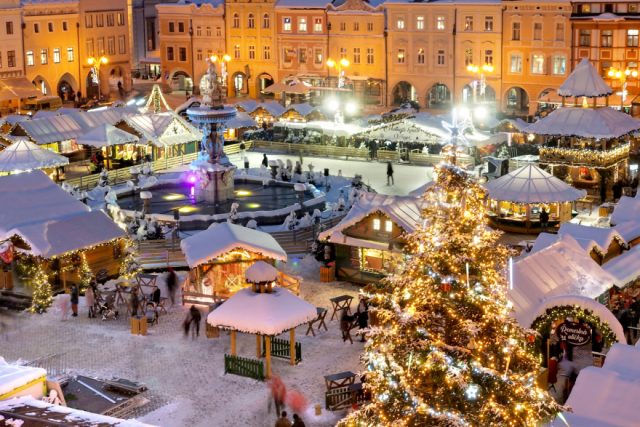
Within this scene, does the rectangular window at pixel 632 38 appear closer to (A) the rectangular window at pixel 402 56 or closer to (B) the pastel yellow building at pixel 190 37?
(A) the rectangular window at pixel 402 56

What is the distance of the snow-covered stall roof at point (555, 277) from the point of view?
2469 cm

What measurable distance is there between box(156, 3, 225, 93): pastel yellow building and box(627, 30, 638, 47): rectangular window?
1164 inches

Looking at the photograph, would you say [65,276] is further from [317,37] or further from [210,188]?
[317,37]

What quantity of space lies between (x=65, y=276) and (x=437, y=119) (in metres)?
26.4

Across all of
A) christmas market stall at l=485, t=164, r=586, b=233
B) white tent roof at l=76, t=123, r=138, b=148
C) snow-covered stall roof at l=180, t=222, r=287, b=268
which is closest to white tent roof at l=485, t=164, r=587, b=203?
christmas market stall at l=485, t=164, r=586, b=233

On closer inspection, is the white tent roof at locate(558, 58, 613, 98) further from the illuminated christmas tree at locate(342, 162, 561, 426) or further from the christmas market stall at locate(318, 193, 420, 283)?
the illuminated christmas tree at locate(342, 162, 561, 426)

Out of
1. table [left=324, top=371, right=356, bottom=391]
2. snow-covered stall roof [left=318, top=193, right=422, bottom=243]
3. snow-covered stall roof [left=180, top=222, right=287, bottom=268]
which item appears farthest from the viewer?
snow-covered stall roof [left=318, top=193, right=422, bottom=243]

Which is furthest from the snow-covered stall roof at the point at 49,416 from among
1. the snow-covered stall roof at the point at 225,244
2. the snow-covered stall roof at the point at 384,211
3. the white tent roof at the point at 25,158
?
the white tent roof at the point at 25,158

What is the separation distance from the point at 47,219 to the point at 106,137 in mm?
18818

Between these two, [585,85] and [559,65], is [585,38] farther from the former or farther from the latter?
[585,85]

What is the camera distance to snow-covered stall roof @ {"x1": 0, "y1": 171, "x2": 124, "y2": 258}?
3117 centimetres

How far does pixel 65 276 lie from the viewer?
31.4 m

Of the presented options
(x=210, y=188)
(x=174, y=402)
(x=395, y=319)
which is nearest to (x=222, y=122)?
(x=210, y=188)

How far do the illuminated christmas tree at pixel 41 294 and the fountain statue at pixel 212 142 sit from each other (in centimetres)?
1215
